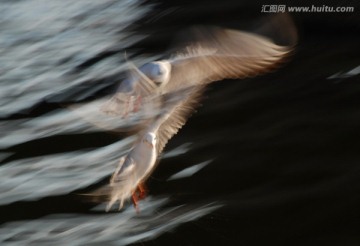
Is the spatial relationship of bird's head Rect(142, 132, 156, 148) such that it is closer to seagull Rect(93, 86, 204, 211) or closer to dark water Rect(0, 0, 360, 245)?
seagull Rect(93, 86, 204, 211)

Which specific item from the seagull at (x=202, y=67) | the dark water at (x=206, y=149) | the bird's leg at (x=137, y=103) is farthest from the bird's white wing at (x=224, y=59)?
the dark water at (x=206, y=149)

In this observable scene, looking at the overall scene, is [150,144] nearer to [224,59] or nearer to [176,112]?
[176,112]

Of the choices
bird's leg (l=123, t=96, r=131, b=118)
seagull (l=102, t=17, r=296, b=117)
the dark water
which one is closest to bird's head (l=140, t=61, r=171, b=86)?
seagull (l=102, t=17, r=296, b=117)

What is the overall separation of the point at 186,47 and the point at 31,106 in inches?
106

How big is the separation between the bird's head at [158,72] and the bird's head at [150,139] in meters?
0.18

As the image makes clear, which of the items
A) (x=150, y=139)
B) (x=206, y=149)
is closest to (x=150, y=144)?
(x=150, y=139)

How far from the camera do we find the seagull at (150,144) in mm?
2562

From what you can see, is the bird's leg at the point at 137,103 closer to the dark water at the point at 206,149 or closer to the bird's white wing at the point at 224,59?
the bird's white wing at the point at 224,59

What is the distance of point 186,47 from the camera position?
2754 mm

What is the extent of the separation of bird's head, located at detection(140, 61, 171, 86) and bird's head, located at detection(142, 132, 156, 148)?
0.59ft

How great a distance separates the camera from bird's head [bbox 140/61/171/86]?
8.41 feet

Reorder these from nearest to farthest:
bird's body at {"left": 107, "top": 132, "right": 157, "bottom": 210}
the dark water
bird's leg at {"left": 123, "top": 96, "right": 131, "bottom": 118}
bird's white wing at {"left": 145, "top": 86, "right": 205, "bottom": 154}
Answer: bird's leg at {"left": 123, "top": 96, "right": 131, "bottom": 118}, bird's body at {"left": 107, "top": 132, "right": 157, "bottom": 210}, bird's white wing at {"left": 145, "top": 86, "right": 205, "bottom": 154}, the dark water

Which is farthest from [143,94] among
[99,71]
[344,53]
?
[99,71]

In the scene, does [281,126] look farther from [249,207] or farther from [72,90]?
[72,90]
